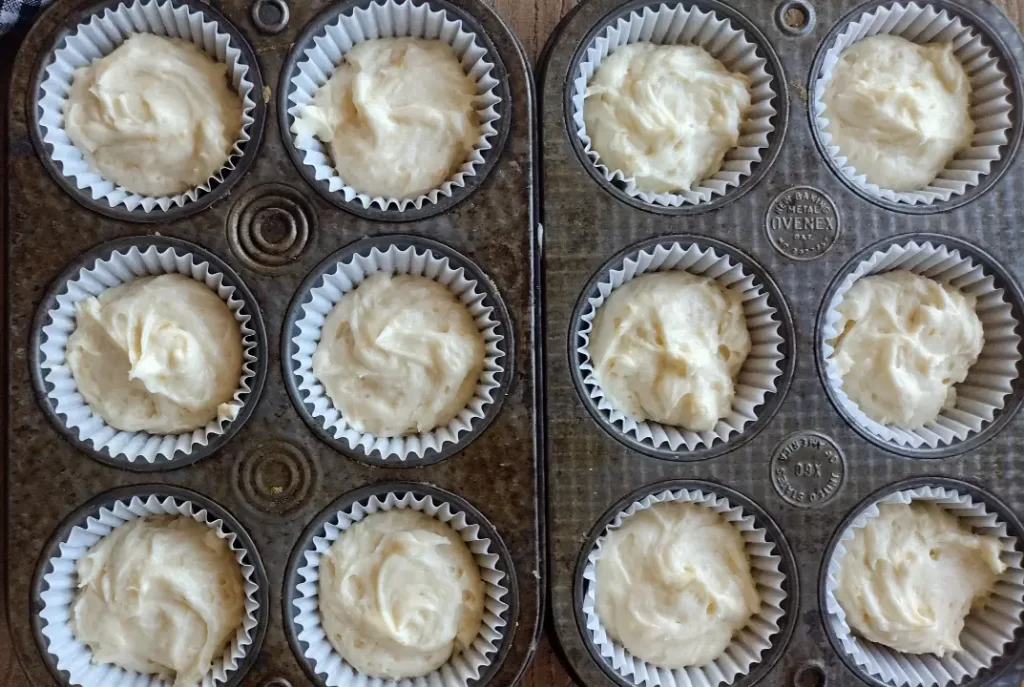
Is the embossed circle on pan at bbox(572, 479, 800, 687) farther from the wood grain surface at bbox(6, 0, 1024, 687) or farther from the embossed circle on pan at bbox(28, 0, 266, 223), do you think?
the embossed circle on pan at bbox(28, 0, 266, 223)

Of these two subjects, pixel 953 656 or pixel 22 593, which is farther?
pixel 953 656

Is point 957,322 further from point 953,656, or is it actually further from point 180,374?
point 180,374

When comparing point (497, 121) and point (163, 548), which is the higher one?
point (497, 121)

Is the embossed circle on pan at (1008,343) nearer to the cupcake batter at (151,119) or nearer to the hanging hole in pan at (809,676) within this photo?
the hanging hole in pan at (809,676)

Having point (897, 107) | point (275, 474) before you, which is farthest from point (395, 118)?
point (897, 107)

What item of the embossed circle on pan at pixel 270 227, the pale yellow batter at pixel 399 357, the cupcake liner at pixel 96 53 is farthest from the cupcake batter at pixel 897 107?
the cupcake liner at pixel 96 53

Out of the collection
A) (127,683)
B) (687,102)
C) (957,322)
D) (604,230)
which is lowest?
(127,683)

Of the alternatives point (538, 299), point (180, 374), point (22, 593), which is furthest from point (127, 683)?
point (538, 299)
